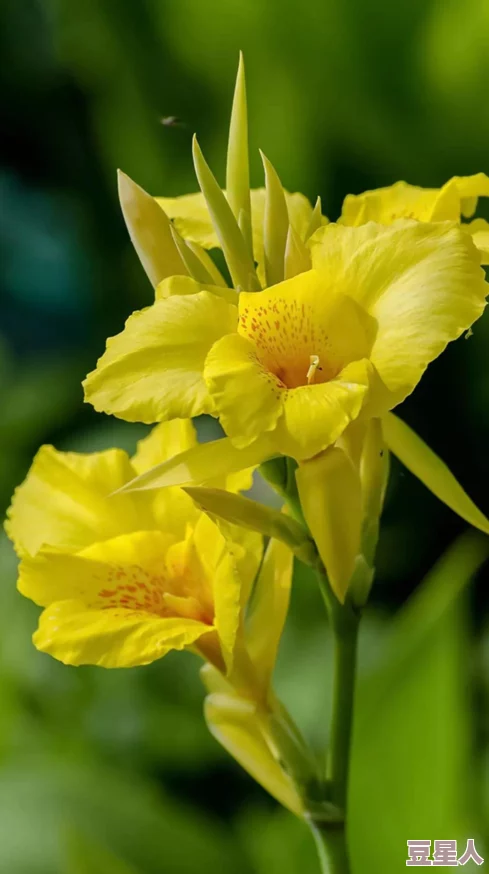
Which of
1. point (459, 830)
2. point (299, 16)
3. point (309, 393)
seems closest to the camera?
point (309, 393)

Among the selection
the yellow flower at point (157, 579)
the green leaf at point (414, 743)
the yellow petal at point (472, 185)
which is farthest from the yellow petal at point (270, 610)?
the green leaf at point (414, 743)

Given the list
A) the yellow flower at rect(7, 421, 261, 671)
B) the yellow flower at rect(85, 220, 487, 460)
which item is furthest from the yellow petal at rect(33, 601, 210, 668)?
the yellow flower at rect(85, 220, 487, 460)

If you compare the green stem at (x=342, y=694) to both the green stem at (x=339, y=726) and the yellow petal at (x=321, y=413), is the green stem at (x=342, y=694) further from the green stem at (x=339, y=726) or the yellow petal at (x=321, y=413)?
the yellow petal at (x=321, y=413)

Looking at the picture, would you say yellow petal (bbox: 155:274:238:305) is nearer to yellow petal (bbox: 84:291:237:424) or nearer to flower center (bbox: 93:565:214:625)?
yellow petal (bbox: 84:291:237:424)

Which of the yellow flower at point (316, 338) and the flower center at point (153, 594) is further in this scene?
the flower center at point (153, 594)

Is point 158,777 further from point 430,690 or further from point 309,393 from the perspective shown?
point 309,393

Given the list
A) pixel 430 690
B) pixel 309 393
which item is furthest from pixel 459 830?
pixel 309 393
